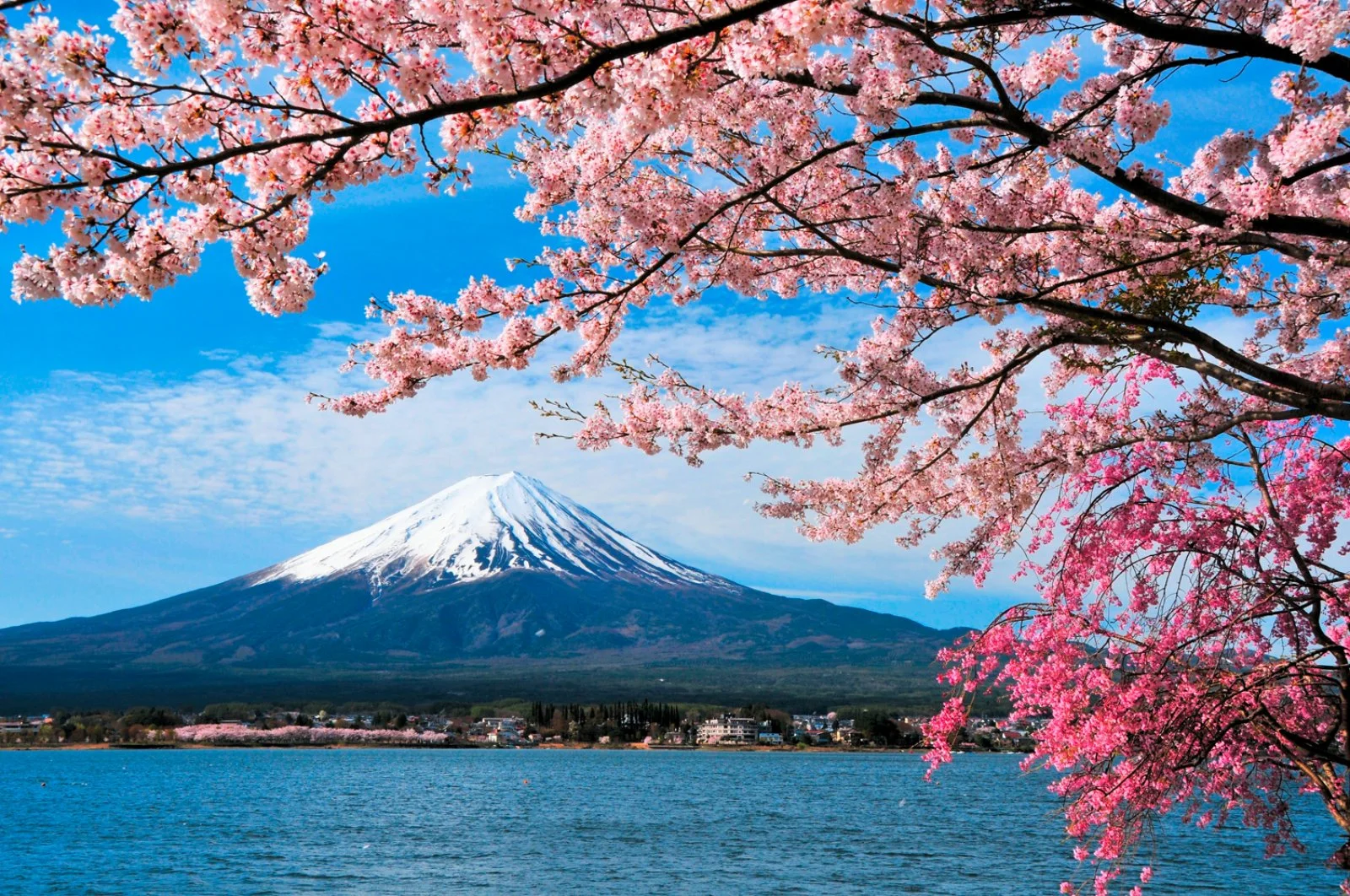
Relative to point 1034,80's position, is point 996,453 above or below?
below

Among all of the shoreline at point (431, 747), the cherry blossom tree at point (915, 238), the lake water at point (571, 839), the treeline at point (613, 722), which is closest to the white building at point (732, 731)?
the shoreline at point (431, 747)

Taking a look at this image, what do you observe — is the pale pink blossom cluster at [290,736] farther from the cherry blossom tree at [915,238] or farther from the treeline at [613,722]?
the cherry blossom tree at [915,238]

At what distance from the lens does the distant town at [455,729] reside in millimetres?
144750

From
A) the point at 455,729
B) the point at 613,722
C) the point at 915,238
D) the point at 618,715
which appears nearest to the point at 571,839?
the point at 915,238

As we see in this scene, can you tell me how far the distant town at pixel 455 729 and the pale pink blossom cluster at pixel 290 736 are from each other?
112 mm

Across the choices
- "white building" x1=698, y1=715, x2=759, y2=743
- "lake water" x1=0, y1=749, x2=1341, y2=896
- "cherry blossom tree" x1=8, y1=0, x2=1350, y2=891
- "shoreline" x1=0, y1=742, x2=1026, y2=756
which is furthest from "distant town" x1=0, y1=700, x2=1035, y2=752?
"cherry blossom tree" x1=8, y1=0, x2=1350, y2=891

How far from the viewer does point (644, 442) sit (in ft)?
27.6

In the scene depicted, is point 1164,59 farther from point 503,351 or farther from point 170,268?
point 170,268

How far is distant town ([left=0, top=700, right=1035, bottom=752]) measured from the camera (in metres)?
145

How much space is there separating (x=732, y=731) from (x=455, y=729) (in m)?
41.1

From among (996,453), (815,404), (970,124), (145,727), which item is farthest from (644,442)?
(145,727)

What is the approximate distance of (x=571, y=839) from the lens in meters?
47.2

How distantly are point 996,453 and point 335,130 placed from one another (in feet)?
18.9

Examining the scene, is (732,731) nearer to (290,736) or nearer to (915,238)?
(290,736)
